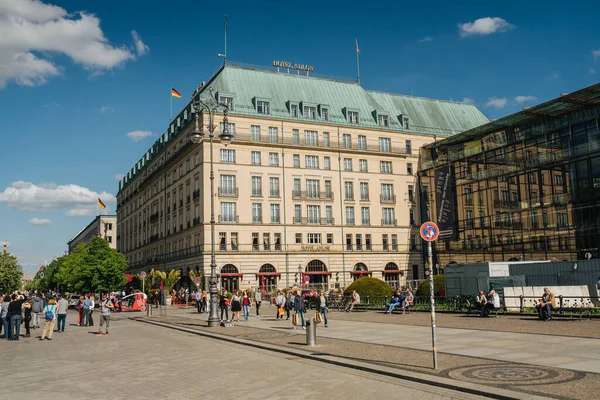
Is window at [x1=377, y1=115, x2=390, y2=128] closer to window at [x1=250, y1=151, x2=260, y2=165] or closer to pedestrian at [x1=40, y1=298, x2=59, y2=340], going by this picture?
window at [x1=250, y1=151, x2=260, y2=165]

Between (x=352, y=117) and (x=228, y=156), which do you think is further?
(x=352, y=117)

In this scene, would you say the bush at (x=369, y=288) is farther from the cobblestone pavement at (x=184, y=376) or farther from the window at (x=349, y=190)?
the window at (x=349, y=190)

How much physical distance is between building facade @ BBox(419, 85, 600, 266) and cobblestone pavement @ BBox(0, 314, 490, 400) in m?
34.1

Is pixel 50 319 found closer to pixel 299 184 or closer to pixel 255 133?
pixel 255 133

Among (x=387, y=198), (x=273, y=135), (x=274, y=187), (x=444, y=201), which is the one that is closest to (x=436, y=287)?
(x=444, y=201)

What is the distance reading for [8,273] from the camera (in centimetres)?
10375

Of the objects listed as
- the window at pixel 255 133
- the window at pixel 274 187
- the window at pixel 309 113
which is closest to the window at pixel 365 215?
the window at pixel 274 187

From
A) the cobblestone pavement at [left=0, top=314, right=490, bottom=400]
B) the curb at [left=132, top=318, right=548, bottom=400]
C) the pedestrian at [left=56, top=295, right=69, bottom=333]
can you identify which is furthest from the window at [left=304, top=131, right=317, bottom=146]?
the curb at [left=132, top=318, right=548, bottom=400]

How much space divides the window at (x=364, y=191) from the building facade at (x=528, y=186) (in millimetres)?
11734

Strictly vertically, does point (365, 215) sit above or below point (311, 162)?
below

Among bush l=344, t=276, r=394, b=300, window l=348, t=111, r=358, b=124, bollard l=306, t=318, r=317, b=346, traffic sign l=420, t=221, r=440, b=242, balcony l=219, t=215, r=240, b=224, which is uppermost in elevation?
window l=348, t=111, r=358, b=124

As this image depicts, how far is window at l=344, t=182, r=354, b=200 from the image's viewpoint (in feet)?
231

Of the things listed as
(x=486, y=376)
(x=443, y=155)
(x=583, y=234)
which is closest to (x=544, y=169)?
(x=583, y=234)

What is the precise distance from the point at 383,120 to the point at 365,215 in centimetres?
1340
